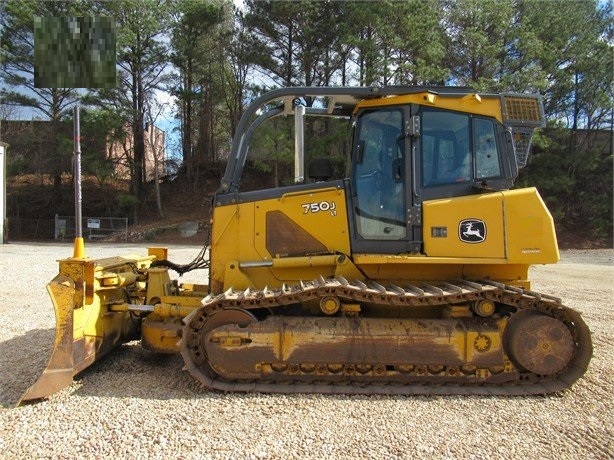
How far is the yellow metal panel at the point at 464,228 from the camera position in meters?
4.37

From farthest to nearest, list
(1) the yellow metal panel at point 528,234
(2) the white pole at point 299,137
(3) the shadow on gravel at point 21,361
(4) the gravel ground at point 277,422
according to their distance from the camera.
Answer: (2) the white pole at point 299,137 → (1) the yellow metal panel at point 528,234 → (3) the shadow on gravel at point 21,361 → (4) the gravel ground at point 277,422

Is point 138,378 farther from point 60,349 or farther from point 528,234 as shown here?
point 528,234

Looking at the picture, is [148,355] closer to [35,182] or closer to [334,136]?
[334,136]

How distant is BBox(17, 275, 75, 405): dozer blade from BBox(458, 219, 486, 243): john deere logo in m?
3.68

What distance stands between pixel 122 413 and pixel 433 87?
13.3 feet

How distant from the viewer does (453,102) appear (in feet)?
15.1

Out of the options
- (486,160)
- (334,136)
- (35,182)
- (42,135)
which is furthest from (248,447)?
(35,182)

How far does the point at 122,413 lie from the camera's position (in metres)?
3.64

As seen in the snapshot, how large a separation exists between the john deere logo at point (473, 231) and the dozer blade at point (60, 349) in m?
3.68

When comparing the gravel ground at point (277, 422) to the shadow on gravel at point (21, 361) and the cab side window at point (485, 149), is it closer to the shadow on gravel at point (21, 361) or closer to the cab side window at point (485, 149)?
the shadow on gravel at point (21, 361)

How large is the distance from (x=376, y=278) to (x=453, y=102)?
6.26 feet

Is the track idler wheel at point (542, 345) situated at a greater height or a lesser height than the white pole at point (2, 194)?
lesser

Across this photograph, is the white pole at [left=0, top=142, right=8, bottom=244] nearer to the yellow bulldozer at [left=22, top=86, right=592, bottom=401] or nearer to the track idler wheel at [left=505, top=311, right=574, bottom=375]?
the yellow bulldozer at [left=22, top=86, right=592, bottom=401]

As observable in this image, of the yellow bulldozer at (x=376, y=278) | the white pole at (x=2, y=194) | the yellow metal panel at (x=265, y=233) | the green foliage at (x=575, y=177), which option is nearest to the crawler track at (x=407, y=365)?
the yellow bulldozer at (x=376, y=278)
